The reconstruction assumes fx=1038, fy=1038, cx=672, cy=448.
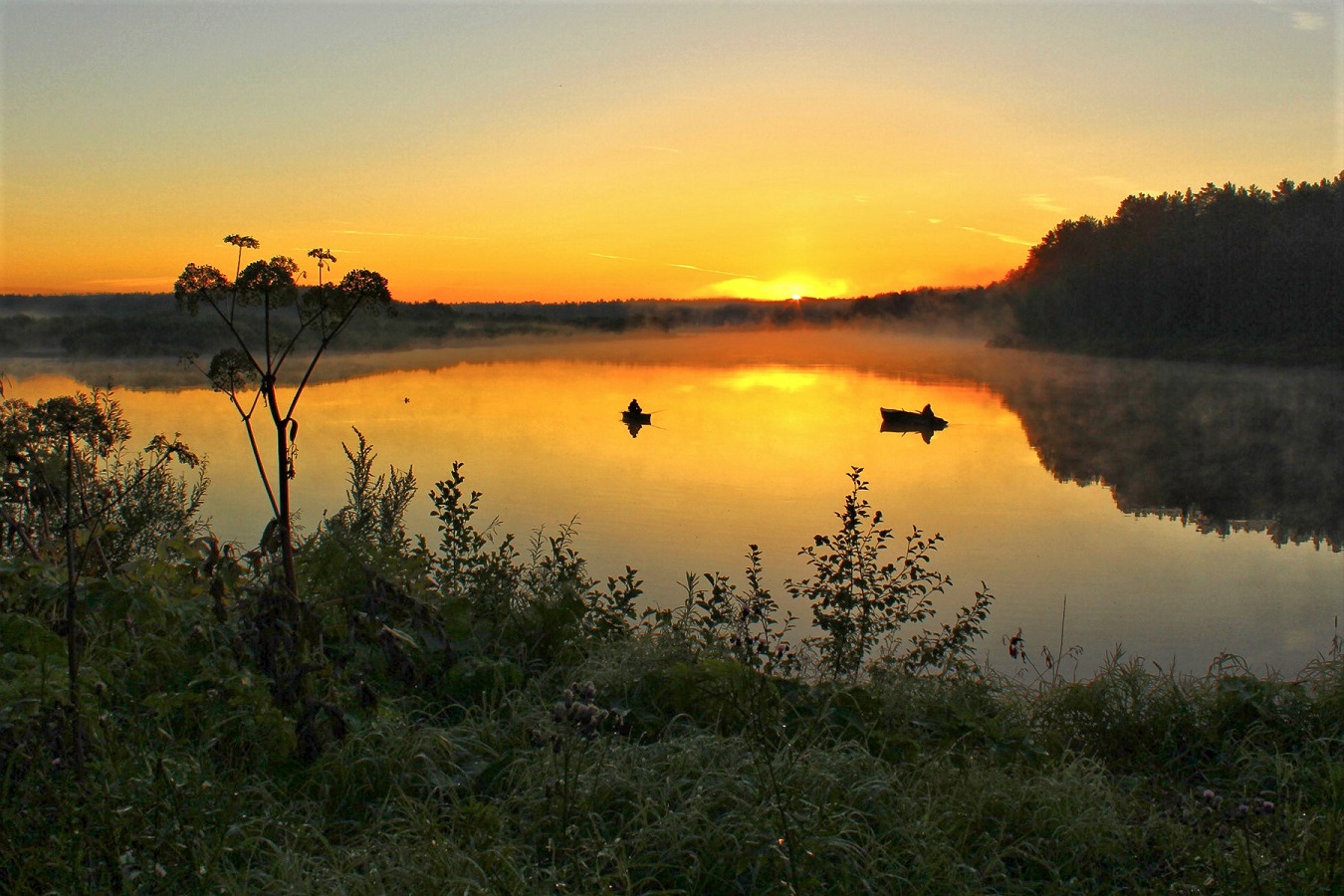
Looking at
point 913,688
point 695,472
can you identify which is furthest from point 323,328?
point 695,472

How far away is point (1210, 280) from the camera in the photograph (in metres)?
57.4

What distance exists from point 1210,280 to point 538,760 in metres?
62.4

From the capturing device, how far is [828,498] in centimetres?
1562

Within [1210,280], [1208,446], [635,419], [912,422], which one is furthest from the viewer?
[1210,280]

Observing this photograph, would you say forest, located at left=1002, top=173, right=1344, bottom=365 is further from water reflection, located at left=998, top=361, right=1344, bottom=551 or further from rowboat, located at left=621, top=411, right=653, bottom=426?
rowboat, located at left=621, top=411, right=653, bottom=426

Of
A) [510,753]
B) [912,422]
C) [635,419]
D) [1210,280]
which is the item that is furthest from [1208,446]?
[1210,280]

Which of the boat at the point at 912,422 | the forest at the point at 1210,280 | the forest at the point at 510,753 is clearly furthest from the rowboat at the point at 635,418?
the forest at the point at 1210,280

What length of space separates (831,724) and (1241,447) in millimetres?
24626

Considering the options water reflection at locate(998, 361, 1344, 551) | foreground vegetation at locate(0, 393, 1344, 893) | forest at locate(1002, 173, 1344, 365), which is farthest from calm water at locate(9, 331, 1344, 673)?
forest at locate(1002, 173, 1344, 365)

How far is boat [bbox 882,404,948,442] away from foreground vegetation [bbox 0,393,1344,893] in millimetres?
21166

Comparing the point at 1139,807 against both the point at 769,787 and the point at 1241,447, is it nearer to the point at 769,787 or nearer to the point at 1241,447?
the point at 769,787

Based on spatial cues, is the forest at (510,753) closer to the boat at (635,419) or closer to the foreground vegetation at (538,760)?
the foreground vegetation at (538,760)

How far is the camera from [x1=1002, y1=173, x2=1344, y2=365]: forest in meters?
52.6

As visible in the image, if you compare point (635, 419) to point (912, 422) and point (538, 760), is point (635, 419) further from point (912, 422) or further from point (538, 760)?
point (538, 760)
